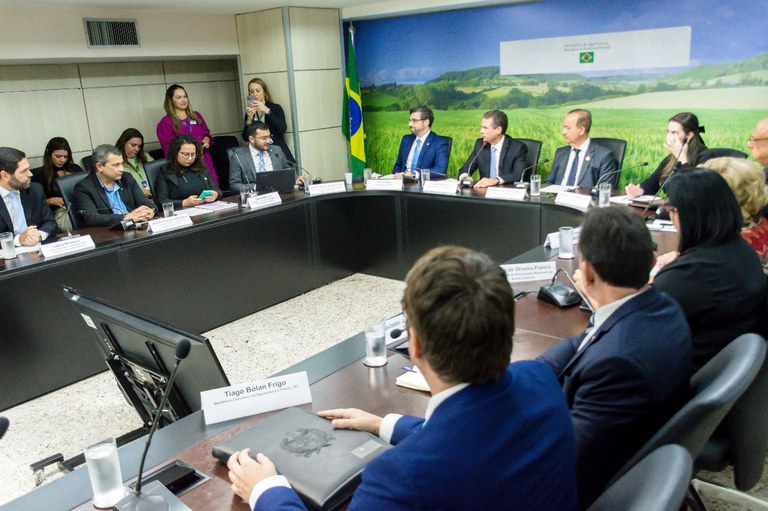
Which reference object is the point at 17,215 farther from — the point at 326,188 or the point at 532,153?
the point at 532,153

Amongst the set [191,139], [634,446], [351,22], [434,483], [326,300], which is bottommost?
[326,300]

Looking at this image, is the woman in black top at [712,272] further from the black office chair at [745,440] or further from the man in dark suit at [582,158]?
the man in dark suit at [582,158]

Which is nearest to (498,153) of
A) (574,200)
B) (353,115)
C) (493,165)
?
(493,165)

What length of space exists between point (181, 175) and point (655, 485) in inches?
163

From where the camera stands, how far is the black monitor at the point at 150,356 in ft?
4.59

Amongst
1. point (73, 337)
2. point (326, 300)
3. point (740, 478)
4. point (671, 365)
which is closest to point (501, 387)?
point (671, 365)

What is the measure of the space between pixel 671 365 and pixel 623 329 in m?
0.12

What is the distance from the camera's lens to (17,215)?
3.66m

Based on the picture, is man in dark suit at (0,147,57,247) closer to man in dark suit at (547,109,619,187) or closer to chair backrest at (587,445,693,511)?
chair backrest at (587,445,693,511)

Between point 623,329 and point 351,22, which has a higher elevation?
point 351,22

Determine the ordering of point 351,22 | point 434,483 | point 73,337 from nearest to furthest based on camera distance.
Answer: point 434,483 → point 73,337 → point 351,22

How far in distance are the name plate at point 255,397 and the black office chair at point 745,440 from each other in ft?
3.61

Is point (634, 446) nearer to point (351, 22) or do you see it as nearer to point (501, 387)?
point (501, 387)

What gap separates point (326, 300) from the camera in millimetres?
4422
